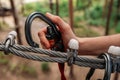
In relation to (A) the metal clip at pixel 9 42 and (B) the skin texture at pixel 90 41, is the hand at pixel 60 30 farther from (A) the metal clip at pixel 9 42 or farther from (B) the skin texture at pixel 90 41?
(A) the metal clip at pixel 9 42

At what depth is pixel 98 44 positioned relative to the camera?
114 centimetres

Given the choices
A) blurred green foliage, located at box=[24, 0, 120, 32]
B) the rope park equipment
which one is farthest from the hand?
blurred green foliage, located at box=[24, 0, 120, 32]

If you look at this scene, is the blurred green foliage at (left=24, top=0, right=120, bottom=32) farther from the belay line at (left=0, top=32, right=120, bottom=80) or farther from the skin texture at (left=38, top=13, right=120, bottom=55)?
the belay line at (left=0, top=32, right=120, bottom=80)

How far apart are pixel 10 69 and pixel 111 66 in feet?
7.85

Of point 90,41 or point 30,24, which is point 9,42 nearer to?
point 30,24

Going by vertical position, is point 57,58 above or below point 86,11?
above

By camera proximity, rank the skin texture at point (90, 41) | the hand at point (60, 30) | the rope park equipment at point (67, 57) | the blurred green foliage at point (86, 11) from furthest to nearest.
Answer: the blurred green foliage at point (86, 11) → the skin texture at point (90, 41) → the hand at point (60, 30) → the rope park equipment at point (67, 57)

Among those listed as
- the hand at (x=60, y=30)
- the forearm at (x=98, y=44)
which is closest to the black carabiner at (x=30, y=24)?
the hand at (x=60, y=30)

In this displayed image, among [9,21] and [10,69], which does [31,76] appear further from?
[9,21]

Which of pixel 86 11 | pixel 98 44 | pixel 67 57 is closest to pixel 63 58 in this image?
pixel 67 57

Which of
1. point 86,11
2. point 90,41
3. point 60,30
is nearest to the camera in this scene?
point 60,30

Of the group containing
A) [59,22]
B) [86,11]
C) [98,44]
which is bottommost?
[86,11]

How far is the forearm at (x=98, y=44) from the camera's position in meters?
1.12

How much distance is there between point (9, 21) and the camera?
400cm
